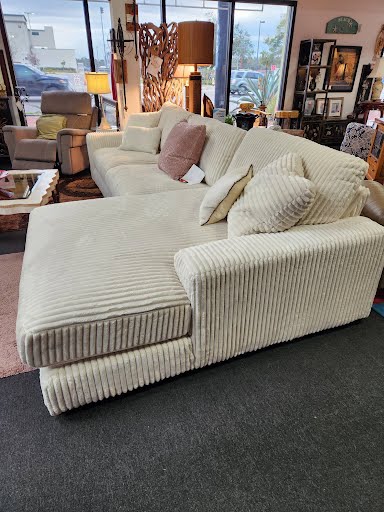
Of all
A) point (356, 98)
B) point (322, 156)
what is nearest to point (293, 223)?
point (322, 156)

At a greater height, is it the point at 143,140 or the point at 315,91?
the point at 315,91

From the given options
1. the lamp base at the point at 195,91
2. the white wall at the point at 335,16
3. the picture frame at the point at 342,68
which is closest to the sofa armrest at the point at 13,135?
the lamp base at the point at 195,91

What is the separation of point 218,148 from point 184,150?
31 cm

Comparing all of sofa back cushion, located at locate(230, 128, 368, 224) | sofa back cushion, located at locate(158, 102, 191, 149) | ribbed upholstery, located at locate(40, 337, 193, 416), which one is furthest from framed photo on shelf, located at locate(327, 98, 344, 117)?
ribbed upholstery, located at locate(40, 337, 193, 416)

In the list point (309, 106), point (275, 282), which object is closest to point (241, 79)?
point (309, 106)

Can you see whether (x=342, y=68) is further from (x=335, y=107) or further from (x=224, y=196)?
(x=224, y=196)

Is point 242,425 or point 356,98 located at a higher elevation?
point 356,98

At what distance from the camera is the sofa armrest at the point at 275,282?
130cm

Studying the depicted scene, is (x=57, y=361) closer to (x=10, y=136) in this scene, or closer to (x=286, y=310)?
(x=286, y=310)

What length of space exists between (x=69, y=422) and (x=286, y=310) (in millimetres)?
996

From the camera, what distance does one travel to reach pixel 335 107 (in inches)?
232

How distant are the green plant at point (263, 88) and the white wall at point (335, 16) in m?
0.23

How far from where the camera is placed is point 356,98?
6.06 meters

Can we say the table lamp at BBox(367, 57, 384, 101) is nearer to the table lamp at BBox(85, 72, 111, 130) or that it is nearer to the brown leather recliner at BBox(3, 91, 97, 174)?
the table lamp at BBox(85, 72, 111, 130)
